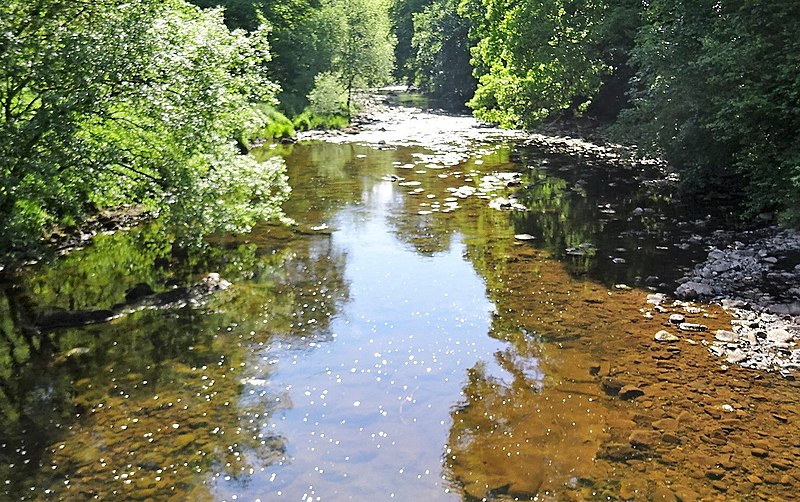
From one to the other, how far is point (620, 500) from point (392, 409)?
340 cm

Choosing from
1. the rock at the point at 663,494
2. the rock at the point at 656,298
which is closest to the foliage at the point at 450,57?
the rock at the point at 656,298

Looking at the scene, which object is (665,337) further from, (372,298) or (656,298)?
(372,298)

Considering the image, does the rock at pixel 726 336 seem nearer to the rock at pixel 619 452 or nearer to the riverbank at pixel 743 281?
the riverbank at pixel 743 281

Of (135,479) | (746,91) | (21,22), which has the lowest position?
(135,479)

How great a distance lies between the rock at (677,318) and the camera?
12664 mm

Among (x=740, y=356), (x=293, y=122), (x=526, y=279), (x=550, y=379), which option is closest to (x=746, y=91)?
(x=526, y=279)

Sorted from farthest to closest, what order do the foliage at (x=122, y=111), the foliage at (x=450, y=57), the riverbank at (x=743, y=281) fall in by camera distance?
the foliage at (x=450, y=57) < the foliage at (x=122, y=111) < the riverbank at (x=743, y=281)

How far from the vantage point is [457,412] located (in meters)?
9.99

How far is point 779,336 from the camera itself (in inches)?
459

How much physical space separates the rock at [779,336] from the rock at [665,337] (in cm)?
145

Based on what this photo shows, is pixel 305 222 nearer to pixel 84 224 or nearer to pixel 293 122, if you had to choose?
pixel 84 224

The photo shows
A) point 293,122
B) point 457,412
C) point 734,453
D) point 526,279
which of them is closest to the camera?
point 734,453

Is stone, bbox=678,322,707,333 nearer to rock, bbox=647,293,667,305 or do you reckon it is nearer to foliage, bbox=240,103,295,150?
rock, bbox=647,293,667,305

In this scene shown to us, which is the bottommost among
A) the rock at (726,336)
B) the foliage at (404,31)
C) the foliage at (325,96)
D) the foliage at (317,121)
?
the rock at (726,336)
